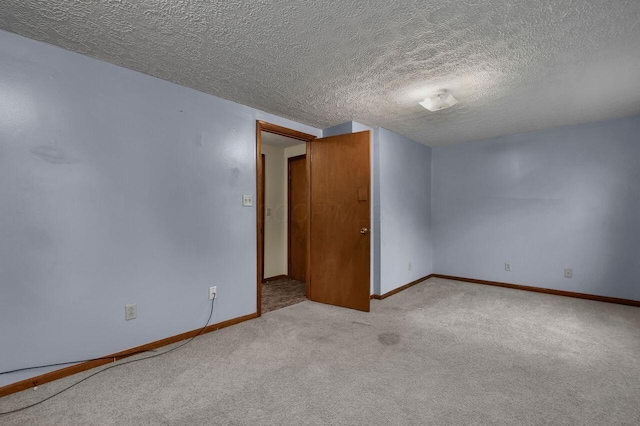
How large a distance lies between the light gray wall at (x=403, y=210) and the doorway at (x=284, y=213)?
4.33 ft

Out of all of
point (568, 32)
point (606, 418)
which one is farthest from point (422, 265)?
point (568, 32)

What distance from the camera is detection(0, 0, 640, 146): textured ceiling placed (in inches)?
62.7

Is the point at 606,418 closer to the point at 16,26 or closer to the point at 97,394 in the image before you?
the point at 97,394

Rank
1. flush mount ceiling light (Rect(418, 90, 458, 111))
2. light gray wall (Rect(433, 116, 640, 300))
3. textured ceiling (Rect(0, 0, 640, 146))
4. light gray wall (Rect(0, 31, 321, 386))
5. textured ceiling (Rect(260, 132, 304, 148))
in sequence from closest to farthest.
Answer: textured ceiling (Rect(0, 0, 640, 146)), light gray wall (Rect(0, 31, 321, 386)), flush mount ceiling light (Rect(418, 90, 458, 111)), light gray wall (Rect(433, 116, 640, 300)), textured ceiling (Rect(260, 132, 304, 148))

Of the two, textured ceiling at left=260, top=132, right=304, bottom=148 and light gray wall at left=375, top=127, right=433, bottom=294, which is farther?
textured ceiling at left=260, top=132, right=304, bottom=148

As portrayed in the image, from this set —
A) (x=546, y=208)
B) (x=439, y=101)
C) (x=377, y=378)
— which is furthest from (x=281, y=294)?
(x=546, y=208)

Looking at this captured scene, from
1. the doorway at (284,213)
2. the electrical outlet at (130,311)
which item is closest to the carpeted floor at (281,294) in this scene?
the doorway at (284,213)

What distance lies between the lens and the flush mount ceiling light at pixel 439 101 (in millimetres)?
2695

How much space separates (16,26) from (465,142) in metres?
5.08

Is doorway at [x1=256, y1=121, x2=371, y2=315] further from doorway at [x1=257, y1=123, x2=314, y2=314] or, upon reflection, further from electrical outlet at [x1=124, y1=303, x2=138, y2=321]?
electrical outlet at [x1=124, y1=303, x2=138, y2=321]

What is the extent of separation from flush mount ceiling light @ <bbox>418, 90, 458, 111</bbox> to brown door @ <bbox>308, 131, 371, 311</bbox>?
0.67 metres

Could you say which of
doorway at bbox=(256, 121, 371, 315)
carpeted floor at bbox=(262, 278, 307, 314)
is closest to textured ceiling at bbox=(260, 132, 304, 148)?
doorway at bbox=(256, 121, 371, 315)

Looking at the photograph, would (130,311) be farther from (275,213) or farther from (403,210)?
(403,210)

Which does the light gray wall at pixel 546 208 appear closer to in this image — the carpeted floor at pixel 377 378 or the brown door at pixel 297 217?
the carpeted floor at pixel 377 378
